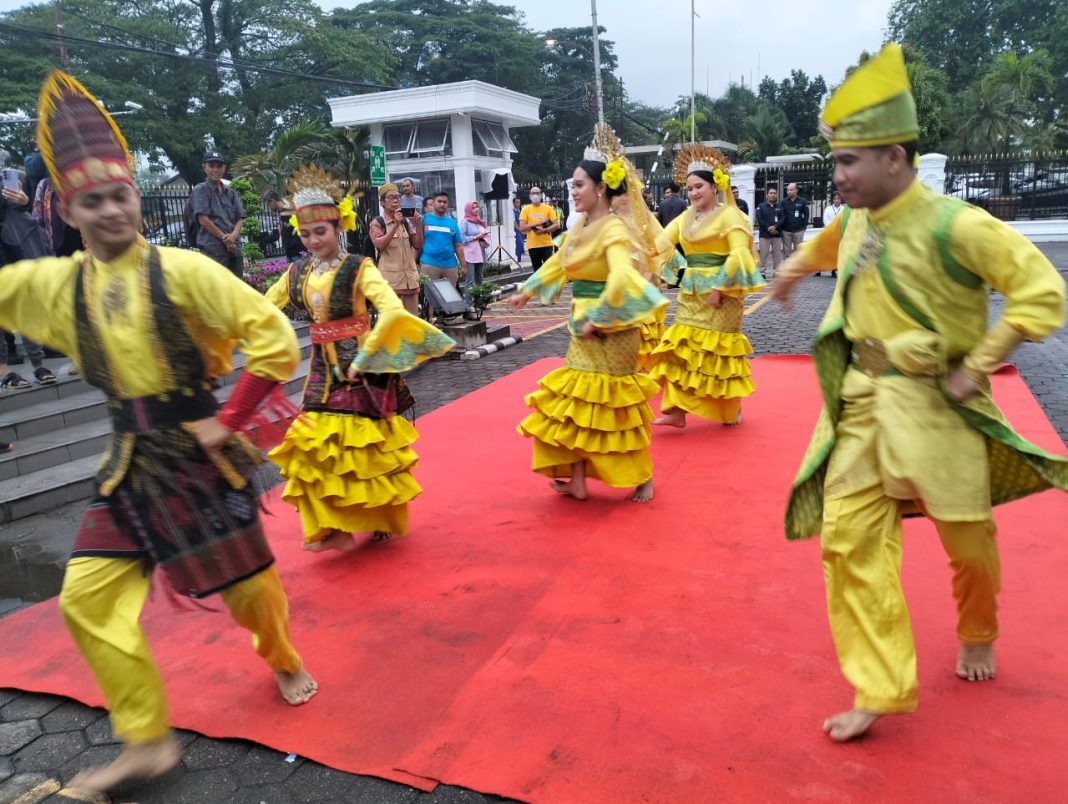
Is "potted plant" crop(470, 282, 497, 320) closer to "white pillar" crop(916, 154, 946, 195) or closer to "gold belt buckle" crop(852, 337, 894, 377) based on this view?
"gold belt buckle" crop(852, 337, 894, 377)

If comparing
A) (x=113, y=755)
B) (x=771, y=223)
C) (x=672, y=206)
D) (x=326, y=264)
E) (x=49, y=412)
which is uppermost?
(x=672, y=206)

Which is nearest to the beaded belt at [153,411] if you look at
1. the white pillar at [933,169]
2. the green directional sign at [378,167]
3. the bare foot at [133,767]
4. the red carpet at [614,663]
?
the bare foot at [133,767]

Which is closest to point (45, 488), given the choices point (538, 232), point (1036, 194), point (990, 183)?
point (538, 232)

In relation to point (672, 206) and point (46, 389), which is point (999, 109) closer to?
point (672, 206)

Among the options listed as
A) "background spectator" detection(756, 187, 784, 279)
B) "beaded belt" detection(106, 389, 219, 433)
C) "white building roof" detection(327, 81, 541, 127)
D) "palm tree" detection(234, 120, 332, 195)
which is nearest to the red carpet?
"beaded belt" detection(106, 389, 219, 433)

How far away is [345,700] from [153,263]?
1.51 m

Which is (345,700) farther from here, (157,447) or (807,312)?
(807,312)

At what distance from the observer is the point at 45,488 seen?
5055 millimetres

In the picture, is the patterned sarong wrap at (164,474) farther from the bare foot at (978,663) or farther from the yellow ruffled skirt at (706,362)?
the yellow ruffled skirt at (706,362)

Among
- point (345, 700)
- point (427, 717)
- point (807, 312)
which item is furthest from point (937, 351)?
point (807, 312)

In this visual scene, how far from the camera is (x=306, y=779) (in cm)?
245

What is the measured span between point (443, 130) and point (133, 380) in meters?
17.5

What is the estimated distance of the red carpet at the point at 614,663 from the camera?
234 centimetres

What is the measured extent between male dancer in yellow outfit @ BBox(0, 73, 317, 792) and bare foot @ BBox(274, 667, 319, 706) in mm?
397
